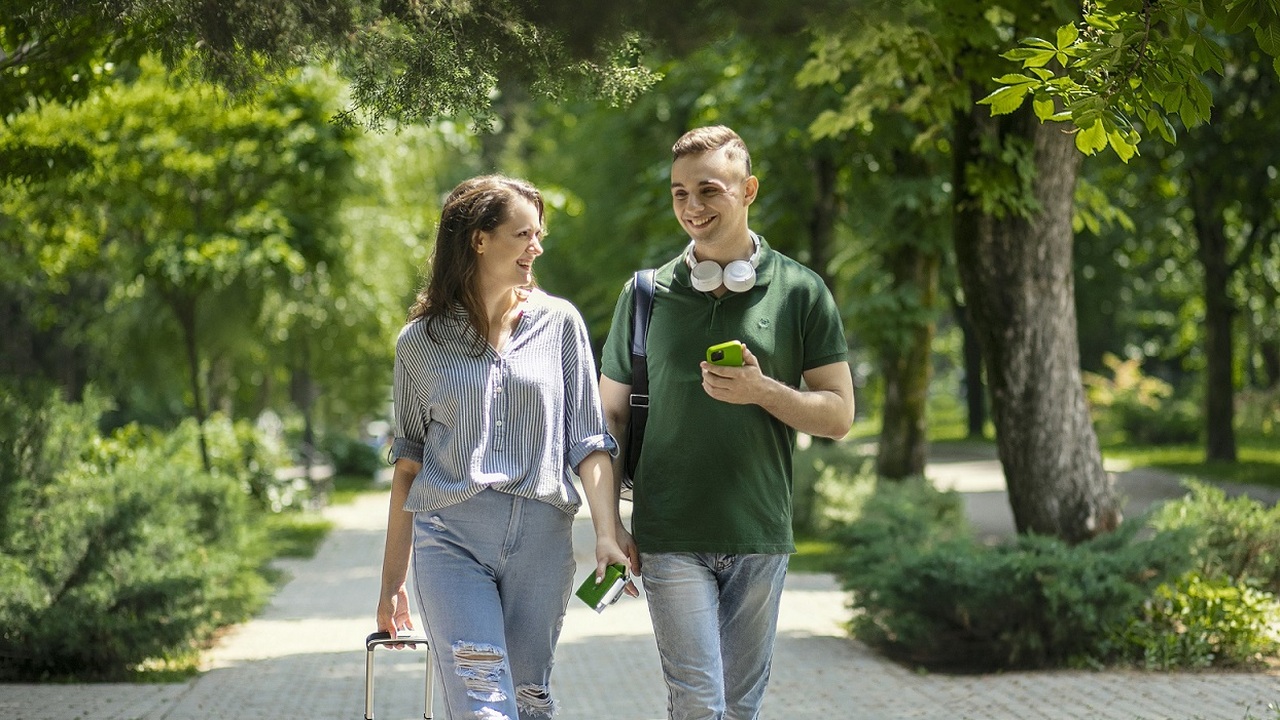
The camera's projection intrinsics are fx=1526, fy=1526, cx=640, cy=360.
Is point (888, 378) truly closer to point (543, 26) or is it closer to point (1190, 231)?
point (1190, 231)

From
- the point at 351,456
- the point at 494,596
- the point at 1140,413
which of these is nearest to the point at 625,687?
the point at 494,596

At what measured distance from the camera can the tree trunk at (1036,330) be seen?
9781 millimetres

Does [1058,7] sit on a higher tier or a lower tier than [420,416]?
higher

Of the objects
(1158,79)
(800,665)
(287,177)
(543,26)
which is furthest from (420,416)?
(287,177)

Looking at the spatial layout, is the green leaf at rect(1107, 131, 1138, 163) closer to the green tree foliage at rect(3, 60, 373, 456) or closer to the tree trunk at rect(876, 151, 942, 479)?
the green tree foliage at rect(3, 60, 373, 456)

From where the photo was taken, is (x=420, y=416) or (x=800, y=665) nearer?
(x=420, y=416)

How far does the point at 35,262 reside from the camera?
A: 1628 cm

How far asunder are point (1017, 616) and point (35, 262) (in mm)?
11718

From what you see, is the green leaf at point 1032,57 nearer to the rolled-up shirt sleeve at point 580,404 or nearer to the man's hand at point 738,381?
the man's hand at point 738,381

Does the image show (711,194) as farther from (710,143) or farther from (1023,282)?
(1023,282)

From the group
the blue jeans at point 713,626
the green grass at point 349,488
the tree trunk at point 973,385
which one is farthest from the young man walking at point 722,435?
the tree trunk at point 973,385

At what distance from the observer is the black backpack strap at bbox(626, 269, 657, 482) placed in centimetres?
452

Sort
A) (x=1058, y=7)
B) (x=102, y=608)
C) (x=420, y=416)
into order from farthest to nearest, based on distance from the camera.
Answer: (x=102, y=608), (x=1058, y=7), (x=420, y=416)

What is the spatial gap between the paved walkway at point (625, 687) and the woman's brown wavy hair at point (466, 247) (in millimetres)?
4005
